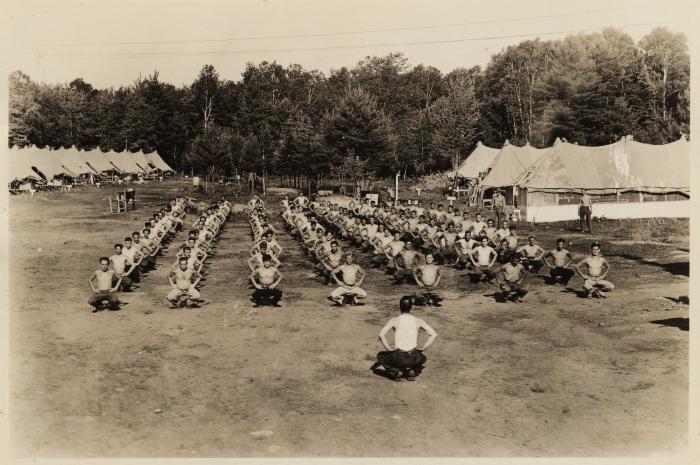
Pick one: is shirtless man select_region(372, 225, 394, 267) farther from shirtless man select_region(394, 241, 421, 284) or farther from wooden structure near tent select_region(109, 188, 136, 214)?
wooden structure near tent select_region(109, 188, 136, 214)

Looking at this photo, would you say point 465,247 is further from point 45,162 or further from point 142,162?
point 142,162

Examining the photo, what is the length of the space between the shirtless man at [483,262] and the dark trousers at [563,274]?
1648 millimetres

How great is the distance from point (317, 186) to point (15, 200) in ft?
80.1

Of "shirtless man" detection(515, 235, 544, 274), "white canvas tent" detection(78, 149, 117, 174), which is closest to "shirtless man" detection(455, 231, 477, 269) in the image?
"shirtless man" detection(515, 235, 544, 274)

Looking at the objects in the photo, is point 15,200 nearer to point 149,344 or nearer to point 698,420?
point 149,344

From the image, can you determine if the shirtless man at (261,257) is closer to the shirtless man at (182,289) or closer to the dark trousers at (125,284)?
the shirtless man at (182,289)

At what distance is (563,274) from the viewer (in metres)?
17.3

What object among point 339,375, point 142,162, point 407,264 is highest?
point 142,162

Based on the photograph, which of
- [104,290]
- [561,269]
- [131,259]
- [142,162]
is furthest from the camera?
[142,162]

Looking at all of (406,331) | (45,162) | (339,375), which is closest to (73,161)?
(45,162)

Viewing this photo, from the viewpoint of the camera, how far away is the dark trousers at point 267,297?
50.2ft

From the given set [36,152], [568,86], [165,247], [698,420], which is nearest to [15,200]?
[36,152]

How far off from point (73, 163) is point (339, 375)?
6092cm

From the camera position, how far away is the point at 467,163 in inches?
2057
